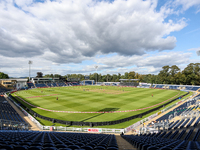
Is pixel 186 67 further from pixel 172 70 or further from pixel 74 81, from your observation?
pixel 74 81

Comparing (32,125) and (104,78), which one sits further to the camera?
(104,78)

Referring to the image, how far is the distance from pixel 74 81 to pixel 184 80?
349 ft

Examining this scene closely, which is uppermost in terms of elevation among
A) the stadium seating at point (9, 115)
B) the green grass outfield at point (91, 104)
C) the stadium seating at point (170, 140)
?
the stadium seating at point (170, 140)

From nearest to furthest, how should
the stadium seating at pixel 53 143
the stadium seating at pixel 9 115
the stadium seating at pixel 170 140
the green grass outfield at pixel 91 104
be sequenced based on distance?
the stadium seating at pixel 53 143 < the stadium seating at pixel 170 140 < the stadium seating at pixel 9 115 < the green grass outfield at pixel 91 104

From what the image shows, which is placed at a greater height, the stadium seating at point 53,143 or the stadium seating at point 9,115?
the stadium seating at point 53,143

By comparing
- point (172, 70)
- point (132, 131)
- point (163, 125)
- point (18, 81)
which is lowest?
point (132, 131)

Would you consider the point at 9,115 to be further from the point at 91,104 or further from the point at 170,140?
the point at 170,140

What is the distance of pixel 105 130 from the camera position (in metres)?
18.2

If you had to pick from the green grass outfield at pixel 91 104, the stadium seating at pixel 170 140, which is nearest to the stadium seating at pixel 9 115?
the green grass outfield at pixel 91 104

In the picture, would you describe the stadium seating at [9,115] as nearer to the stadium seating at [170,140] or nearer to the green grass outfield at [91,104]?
the green grass outfield at [91,104]

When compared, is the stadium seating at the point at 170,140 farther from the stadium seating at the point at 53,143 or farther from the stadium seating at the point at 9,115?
the stadium seating at the point at 9,115

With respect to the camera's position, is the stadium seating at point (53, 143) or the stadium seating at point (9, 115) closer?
the stadium seating at point (53, 143)

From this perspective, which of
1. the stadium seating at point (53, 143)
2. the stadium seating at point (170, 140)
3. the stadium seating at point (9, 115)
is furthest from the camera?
the stadium seating at point (9, 115)

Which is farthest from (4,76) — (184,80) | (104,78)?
(184,80)
